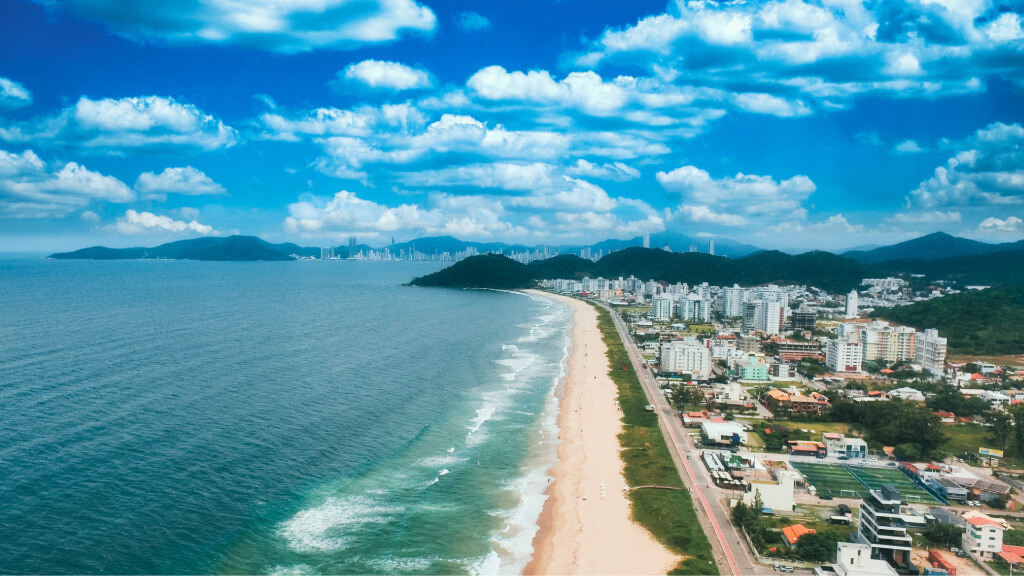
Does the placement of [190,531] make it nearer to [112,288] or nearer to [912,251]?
[112,288]

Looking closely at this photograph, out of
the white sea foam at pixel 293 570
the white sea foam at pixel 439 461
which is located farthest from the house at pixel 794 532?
the white sea foam at pixel 293 570

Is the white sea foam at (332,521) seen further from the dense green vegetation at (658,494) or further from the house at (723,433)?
the house at (723,433)

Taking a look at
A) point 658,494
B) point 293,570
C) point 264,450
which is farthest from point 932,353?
point 293,570

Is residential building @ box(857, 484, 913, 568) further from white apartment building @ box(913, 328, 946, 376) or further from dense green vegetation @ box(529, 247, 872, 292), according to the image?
dense green vegetation @ box(529, 247, 872, 292)

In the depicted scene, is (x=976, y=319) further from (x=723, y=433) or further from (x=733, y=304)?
(x=723, y=433)

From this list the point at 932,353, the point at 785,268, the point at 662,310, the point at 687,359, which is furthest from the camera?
the point at 785,268
